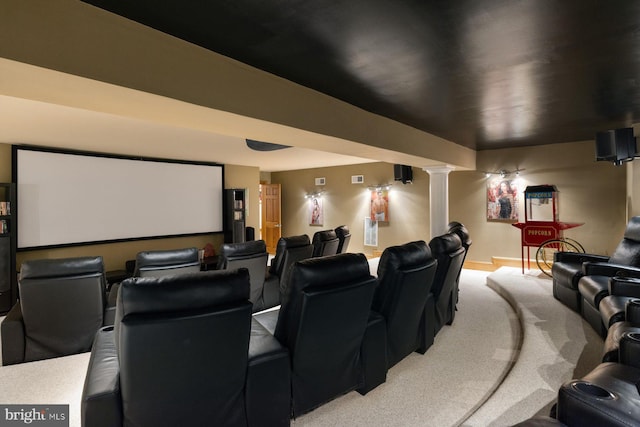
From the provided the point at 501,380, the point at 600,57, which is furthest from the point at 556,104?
the point at 501,380

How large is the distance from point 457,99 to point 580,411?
286 cm

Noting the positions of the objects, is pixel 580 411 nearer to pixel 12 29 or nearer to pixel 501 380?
pixel 501 380

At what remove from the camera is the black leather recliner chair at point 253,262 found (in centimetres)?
379

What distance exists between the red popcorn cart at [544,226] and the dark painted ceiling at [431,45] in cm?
239

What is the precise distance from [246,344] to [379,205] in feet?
23.1

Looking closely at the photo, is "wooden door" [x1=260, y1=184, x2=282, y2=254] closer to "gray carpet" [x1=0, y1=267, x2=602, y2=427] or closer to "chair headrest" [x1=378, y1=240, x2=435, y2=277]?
"gray carpet" [x1=0, y1=267, x2=602, y2=427]

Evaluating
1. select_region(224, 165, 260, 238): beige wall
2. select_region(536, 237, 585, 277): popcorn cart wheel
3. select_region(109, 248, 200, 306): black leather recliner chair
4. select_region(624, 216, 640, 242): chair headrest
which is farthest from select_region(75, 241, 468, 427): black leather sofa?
select_region(224, 165, 260, 238): beige wall

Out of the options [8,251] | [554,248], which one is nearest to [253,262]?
[8,251]

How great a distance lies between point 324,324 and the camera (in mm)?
1926

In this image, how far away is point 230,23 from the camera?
1.85 metres

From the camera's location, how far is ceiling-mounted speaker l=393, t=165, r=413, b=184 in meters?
7.60

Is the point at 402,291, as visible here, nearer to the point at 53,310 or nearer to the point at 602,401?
the point at 602,401

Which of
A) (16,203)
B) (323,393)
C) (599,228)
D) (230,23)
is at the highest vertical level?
(230,23)

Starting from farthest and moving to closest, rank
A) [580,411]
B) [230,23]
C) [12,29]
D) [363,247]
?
[363,247] → [230,23] → [12,29] → [580,411]
